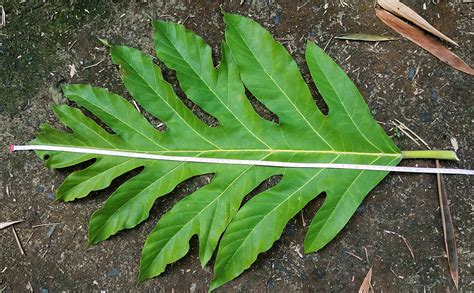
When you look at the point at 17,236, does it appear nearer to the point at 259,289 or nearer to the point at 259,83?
the point at 259,289

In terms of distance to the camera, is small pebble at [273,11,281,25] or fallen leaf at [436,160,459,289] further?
small pebble at [273,11,281,25]

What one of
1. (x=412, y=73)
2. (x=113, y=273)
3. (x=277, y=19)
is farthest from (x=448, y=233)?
(x=113, y=273)

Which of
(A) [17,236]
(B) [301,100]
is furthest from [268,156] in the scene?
(A) [17,236]

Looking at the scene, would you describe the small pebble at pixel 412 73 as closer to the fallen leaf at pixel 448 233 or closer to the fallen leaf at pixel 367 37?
the fallen leaf at pixel 367 37

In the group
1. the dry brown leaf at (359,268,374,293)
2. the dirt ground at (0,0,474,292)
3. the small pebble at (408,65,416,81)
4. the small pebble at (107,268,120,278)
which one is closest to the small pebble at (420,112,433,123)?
the dirt ground at (0,0,474,292)

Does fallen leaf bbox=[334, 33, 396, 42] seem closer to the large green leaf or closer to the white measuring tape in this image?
the large green leaf
